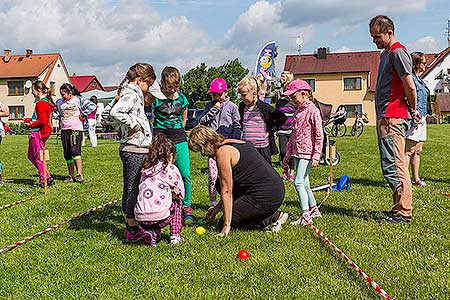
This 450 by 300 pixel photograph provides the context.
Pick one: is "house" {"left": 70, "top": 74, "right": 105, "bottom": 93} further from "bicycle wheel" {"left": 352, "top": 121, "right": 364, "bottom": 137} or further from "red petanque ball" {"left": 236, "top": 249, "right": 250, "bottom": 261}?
"red petanque ball" {"left": 236, "top": 249, "right": 250, "bottom": 261}

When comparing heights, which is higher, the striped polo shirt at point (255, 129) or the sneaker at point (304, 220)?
the striped polo shirt at point (255, 129)

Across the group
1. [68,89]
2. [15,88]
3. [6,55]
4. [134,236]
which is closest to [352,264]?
[134,236]

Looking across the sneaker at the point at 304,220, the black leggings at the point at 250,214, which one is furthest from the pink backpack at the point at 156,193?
the sneaker at the point at 304,220

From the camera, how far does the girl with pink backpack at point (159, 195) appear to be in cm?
529

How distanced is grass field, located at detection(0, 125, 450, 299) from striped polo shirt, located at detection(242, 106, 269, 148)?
38.8 inches

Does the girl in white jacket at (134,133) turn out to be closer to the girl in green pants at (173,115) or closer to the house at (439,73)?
the girl in green pants at (173,115)

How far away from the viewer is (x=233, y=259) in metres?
4.83

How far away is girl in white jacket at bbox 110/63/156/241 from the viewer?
541cm

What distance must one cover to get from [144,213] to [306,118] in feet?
7.42

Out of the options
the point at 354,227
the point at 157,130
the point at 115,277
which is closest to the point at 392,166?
the point at 354,227

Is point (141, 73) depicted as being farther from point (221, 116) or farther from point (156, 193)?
point (221, 116)

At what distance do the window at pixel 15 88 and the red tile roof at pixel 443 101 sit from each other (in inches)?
1761

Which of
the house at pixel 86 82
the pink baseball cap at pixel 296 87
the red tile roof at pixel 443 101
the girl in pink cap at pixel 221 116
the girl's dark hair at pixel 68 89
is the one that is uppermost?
the house at pixel 86 82

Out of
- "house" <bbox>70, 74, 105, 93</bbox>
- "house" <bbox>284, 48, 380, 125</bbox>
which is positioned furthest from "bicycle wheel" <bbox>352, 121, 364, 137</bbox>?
"house" <bbox>70, 74, 105, 93</bbox>
